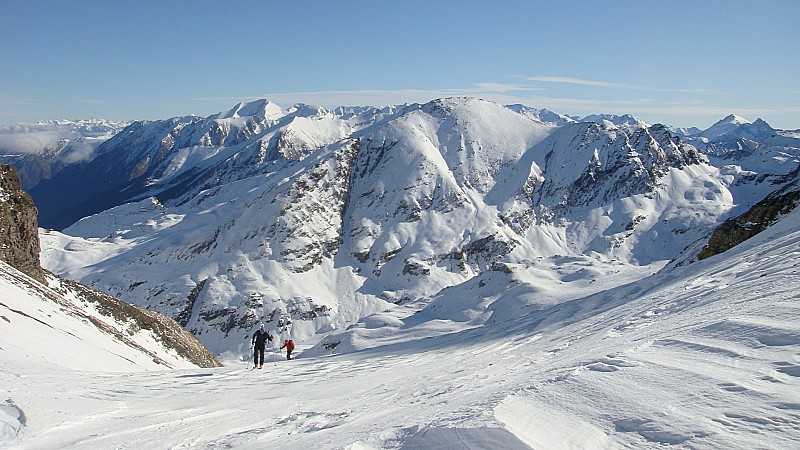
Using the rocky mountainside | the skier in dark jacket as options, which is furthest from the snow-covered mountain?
the skier in dark jacket

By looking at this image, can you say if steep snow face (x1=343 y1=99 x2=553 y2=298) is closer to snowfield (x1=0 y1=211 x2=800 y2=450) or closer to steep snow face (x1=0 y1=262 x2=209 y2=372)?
steep snow face (x1=0 y1=262 x2=209 y2=372)

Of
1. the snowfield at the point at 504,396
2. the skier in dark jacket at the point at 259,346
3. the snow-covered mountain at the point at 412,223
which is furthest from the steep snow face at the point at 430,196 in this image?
the snowfield at the point at 504,396

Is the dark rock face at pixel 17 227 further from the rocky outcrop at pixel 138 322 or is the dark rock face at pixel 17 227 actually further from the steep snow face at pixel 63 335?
the rocky outcrop at pixel 138 322

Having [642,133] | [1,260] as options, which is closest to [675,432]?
[1,260]

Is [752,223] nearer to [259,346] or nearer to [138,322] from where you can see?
[259,346]

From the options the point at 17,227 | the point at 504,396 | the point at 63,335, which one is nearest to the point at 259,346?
the point at 63,335

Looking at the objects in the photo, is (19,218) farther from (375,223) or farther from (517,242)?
(517,242)
